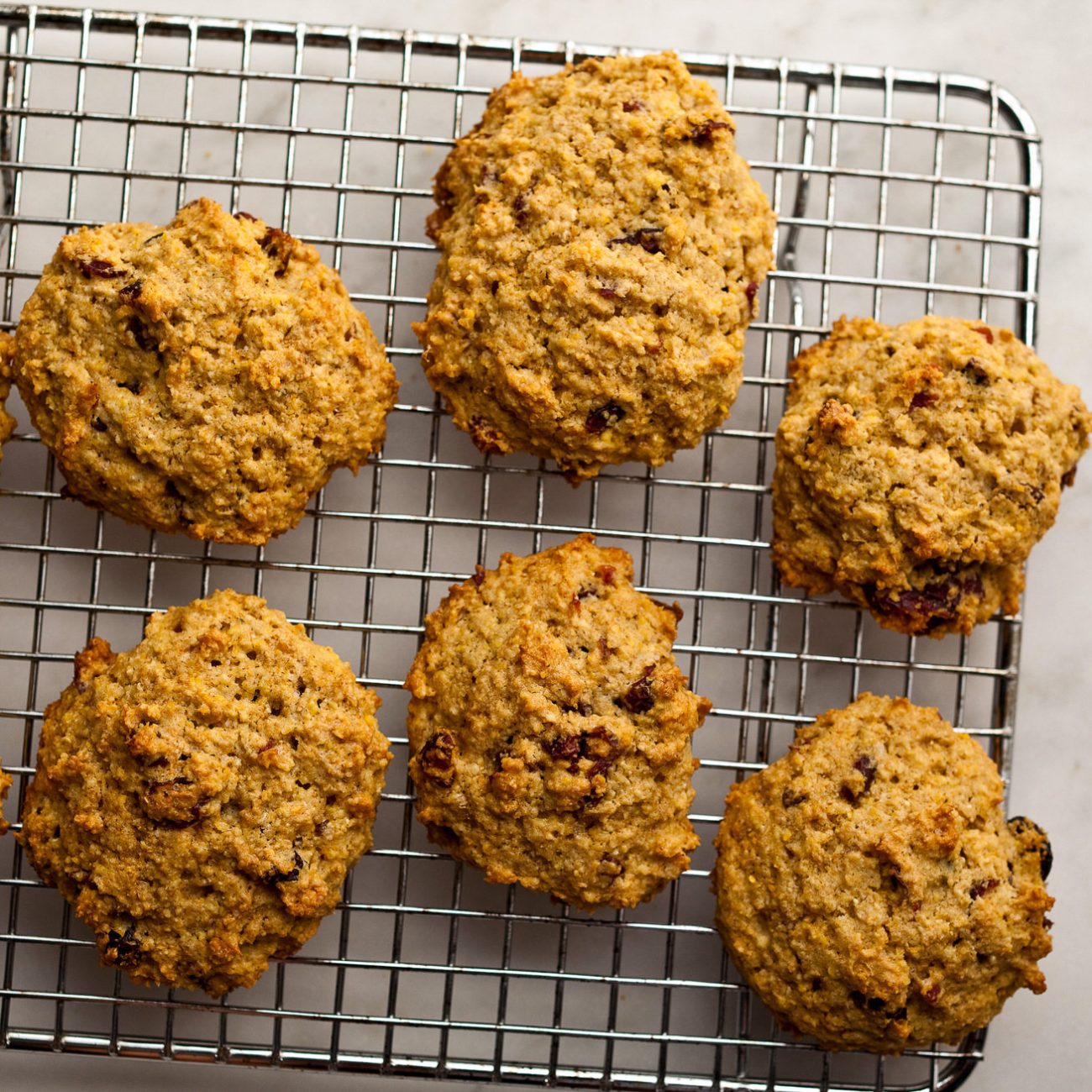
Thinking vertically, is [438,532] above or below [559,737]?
above

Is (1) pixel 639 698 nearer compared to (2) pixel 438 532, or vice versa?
(1) pixel 639 698

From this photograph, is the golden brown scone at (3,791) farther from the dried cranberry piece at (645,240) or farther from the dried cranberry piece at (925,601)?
the dried cranberry piece at (925,601)

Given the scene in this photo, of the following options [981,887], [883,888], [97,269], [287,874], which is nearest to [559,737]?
[287,874]

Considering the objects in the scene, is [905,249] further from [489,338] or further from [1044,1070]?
[1044,1070]

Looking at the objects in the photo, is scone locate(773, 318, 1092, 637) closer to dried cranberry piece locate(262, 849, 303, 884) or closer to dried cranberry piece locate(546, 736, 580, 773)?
dried cranberry piece locate(546, 736, 580, 773)

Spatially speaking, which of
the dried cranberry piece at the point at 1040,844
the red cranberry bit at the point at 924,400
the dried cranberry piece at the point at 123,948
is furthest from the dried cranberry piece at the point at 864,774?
the dried cranberry piece at the point at 123,948

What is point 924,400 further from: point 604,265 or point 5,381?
point 5,381
